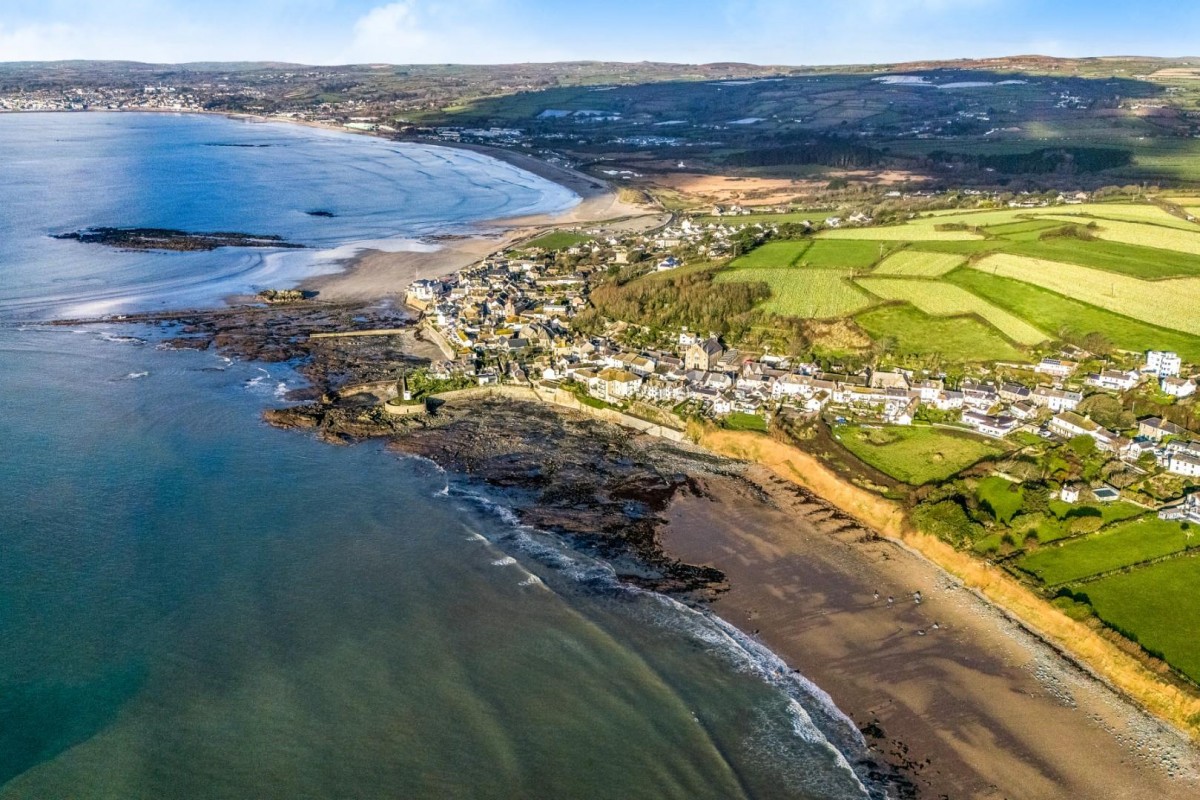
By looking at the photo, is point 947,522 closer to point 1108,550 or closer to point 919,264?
point 1108,550

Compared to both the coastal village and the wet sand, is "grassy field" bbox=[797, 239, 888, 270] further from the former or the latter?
the wet sand

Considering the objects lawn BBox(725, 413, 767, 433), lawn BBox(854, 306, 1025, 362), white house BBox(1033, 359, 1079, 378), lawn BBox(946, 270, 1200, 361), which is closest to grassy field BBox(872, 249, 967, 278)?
lawn BBox(946, 270, 1200, 361)

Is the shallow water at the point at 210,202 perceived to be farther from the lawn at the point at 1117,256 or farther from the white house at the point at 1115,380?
the white house at the point at 1115,380

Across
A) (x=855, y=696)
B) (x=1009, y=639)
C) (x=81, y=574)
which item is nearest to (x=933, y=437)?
(x=1009, y=639)

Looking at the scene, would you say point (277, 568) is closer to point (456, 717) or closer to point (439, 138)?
point (456, 717)

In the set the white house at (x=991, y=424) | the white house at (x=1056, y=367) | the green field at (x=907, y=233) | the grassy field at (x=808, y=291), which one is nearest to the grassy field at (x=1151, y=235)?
the green field at (x=907, y=233)

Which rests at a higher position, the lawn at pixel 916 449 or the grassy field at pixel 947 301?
the grassy field at pixel 947 301

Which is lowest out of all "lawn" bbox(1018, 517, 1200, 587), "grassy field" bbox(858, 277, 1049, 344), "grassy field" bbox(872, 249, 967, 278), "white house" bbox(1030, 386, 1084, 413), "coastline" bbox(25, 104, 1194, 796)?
"coastline" bbox(25, 104, 1194, 796)
